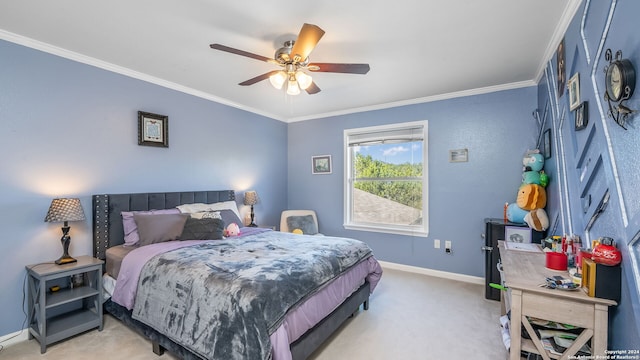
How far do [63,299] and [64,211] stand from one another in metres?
0.73

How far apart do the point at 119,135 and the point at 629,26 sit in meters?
3.92

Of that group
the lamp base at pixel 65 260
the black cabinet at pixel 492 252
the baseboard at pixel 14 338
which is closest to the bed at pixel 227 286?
the lamp base at pixel 65 260

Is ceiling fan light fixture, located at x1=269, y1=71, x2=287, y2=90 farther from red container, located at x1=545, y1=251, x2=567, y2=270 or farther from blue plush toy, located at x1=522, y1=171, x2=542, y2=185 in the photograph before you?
blue plush toy, located at x1=522, y1=171, x2=542, y2=185

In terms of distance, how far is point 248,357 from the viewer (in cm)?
146

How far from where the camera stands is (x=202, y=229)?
2.82 meters

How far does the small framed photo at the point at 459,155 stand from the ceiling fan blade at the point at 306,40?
2612 mm

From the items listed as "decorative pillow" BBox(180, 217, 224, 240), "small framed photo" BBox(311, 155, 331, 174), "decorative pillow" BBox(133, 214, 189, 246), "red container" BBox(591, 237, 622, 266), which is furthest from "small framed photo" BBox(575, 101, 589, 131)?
"decorative pillow" BBox(133, 214, 189, 246)

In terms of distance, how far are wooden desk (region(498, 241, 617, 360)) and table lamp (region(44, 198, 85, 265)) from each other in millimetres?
3249

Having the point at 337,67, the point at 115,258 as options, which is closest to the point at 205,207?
the point at 115,258

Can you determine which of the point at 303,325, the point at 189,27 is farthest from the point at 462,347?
the point at 189,27

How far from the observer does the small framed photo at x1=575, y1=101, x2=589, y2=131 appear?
5.41ft

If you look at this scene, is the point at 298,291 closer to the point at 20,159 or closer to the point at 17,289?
the point at 17,289

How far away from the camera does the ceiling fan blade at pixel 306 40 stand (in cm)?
170

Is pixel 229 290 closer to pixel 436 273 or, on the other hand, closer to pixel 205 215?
pixel 205 215
